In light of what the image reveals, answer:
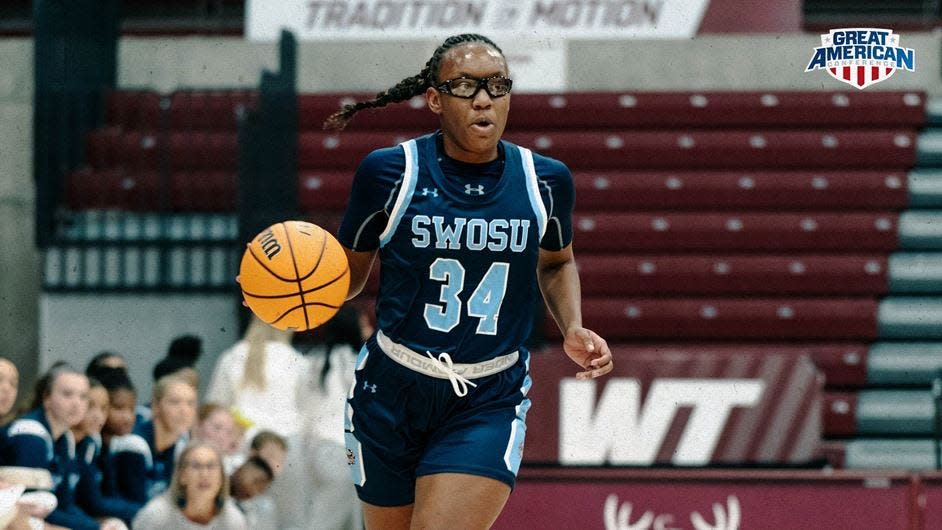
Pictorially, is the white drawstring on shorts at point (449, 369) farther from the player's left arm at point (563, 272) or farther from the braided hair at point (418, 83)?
the braided hair at point (418, 83)

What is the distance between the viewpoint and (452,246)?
4.29 m

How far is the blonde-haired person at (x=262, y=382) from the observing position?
340 inches

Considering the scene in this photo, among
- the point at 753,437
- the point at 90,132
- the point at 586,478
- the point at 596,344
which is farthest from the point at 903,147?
the point at 596,344

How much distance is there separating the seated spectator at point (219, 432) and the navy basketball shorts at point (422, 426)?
156 inches

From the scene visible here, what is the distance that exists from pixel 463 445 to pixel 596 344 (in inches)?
18.8

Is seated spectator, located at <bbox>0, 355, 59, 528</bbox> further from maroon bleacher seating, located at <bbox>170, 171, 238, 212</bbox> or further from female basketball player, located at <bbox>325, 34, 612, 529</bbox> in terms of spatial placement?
maroon bleacher seating, located at <bbox>170, 171, 238, 212</bbox>

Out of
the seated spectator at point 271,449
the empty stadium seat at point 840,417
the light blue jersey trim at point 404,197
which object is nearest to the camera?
the light blue jersey trim at point 404,197

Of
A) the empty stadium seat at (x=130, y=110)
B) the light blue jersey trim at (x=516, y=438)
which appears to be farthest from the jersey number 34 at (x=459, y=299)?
the empty stadium seat at (x=130, y=110)

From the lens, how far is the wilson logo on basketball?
14.9 ft

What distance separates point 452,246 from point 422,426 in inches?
21.2

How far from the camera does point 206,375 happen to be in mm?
10023

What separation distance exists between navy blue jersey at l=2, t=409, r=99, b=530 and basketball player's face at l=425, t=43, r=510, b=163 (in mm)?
3921

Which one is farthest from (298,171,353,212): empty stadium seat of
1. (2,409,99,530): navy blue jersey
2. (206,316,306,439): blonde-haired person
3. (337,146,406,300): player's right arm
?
(337,146,406,300): player's right arm

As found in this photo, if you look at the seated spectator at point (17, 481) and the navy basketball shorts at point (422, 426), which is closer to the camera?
the navy basketball shorts at point (422, 426)
